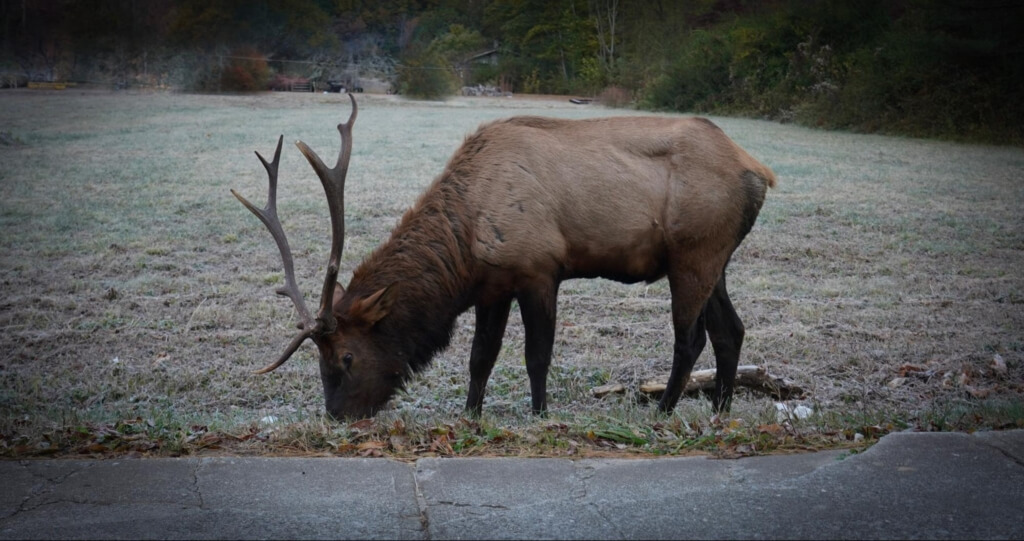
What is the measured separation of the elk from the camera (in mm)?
4273

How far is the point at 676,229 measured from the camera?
454 centimetres

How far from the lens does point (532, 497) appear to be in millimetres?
2619

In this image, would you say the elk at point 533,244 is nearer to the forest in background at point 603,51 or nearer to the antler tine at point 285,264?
the antler tine at point 285,264

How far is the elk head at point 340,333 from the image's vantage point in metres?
4.16

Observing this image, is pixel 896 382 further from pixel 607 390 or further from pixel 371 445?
pixel 371 445

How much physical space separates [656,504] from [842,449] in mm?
819

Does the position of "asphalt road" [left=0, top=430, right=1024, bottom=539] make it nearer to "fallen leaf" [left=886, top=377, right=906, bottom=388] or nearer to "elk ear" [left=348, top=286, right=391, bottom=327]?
"elk ear" [left=348, top=286, right=391, bottom=327]

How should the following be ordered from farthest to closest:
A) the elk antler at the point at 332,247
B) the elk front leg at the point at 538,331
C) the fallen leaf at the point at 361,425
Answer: the elk front leg at the point at 538,331 < the elk antler at the point at 332,247 < the fallen leaf at the point at 361,425

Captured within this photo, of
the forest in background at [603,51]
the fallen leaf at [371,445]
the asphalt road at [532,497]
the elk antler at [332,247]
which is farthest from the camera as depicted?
the forest in background at [603,51]

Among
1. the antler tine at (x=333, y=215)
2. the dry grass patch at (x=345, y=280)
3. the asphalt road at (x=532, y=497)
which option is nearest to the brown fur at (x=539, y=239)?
the antler tine at (x=333, y=215)

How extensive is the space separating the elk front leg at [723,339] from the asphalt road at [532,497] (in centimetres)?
181

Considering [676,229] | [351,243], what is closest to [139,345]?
[351,243]

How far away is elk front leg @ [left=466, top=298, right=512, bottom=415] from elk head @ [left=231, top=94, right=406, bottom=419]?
0.49 m

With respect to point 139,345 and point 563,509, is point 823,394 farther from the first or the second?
point 139,345
